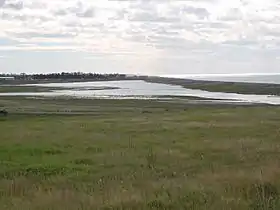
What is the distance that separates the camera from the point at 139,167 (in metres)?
19.0

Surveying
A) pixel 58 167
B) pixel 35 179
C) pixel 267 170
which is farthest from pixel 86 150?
pixel 267 170

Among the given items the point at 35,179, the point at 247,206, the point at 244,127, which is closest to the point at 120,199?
the point at 247,206

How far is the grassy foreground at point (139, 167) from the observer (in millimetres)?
11177

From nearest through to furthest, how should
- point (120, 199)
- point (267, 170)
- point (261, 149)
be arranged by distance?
point (120, 199), point (267, 170), point (261, 149)

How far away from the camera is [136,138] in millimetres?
29953

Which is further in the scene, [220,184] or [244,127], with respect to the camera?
[244,127]

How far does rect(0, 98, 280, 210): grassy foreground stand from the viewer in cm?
1118

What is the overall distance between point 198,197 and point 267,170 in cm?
424

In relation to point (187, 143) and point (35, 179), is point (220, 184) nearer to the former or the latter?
point (35, 179)

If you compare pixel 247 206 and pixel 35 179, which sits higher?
pixel 247 206

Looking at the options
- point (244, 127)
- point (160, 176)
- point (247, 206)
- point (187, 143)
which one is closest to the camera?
point (247, 206)

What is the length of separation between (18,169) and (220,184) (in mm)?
8999

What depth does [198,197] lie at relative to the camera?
11172 millimetres

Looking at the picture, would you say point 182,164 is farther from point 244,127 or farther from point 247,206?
point 244,127
